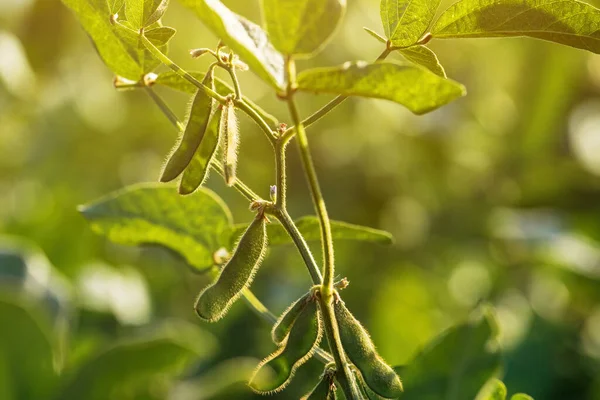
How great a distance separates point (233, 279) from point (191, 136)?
13cm

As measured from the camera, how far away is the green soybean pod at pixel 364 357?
706 millimetres

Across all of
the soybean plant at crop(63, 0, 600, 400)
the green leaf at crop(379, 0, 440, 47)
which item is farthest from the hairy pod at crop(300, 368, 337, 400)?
the green leaf at crop(379, 0, 440, 47)

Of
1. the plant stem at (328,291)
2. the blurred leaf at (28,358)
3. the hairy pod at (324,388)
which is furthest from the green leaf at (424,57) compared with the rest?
the blurred leaf at (28,358)

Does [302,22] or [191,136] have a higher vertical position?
[302,22]

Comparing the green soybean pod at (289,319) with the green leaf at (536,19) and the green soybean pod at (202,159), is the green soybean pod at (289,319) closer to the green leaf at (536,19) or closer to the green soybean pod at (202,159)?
the green soybean pod at (202,159)

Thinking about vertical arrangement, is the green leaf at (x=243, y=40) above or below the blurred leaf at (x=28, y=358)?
above

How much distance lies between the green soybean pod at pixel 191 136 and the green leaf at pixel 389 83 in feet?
0.48

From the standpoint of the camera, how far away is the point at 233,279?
28.1 inches

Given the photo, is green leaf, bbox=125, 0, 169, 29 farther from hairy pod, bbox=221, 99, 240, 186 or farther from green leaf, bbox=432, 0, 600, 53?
green leaf, bbox=432, 0, 600, 53

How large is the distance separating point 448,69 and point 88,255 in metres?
1.66

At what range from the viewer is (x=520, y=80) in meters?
3.31

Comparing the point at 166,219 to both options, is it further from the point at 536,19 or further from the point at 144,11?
the point at 536,19

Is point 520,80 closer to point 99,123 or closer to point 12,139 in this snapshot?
point 99,123

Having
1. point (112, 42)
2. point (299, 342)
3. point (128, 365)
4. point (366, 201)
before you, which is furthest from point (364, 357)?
point (366, 201)
